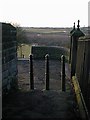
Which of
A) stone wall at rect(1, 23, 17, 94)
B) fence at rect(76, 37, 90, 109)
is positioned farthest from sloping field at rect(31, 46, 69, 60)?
fence at rect(76, 37, 90, 109)

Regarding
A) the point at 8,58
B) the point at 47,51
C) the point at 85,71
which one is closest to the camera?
the point at 85,71

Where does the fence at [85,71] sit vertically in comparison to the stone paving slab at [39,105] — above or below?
A: above

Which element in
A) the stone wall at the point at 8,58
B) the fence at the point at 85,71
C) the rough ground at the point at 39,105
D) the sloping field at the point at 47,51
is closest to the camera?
the fence at the point at 85,71

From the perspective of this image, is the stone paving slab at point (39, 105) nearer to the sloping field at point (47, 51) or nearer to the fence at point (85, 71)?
the fence at point (85, 71)

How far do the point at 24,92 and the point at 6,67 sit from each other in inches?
63.2

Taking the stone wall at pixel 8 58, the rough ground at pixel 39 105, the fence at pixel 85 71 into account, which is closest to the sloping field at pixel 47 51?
the stone wall at pixel 8 58

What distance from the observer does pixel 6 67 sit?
807cm

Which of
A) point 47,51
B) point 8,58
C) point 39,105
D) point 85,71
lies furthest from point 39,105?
point 47,51

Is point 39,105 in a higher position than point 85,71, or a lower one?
lower

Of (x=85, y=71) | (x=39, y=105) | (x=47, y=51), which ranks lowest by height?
(x=39, y=105)

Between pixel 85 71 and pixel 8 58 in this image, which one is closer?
pixel 85 71

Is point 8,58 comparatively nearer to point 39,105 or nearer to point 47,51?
point 39,105

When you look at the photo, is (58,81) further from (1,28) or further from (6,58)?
(1,28)

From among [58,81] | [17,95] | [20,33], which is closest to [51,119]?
[17,95]
